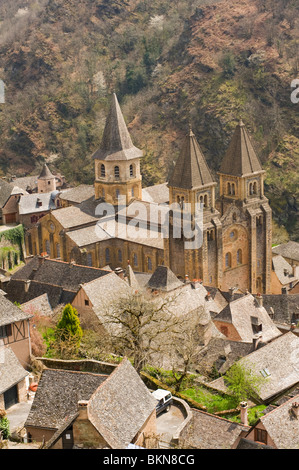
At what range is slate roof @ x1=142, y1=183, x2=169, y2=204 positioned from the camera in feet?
223

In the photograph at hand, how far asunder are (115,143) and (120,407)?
136ft

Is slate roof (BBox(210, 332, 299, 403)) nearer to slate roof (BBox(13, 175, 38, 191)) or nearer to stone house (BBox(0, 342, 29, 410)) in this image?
stone house (BBox(0, 342, 29, 410))

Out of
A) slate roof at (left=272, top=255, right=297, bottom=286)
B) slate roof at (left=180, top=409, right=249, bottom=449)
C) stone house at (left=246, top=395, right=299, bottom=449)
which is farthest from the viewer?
slate roof at (left=272, top=255, right=297, bottom=286)

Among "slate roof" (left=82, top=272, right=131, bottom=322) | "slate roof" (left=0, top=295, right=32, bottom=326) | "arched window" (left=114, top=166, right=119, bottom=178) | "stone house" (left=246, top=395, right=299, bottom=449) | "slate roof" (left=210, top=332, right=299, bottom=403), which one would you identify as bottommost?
"slate roof" (left=210, top=332, right=299, bottom=403)

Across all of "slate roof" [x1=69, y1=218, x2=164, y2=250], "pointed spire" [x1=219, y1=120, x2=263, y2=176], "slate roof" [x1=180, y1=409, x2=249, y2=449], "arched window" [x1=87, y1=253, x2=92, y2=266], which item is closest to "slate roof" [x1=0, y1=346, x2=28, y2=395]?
"slate roof" [x1=180, y1=409, x2=249, y2=449]

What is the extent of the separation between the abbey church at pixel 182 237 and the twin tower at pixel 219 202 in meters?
0.08

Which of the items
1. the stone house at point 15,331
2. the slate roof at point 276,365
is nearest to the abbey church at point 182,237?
the slate roof at point 276,365

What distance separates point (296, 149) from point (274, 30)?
24.7 m

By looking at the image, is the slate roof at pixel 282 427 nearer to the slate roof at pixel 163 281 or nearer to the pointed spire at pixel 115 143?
the slate roof at pixel 163 281

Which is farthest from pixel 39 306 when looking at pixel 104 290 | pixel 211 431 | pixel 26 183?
pixel 26 183

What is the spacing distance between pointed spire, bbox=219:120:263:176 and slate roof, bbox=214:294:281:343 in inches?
517

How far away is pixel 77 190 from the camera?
229 ft

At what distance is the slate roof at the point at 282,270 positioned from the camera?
61269 mm
